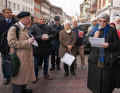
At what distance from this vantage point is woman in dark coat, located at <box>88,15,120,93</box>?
3254 mm

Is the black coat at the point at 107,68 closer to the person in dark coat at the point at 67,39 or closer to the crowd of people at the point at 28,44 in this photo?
the crowd of people at the point at 28,44

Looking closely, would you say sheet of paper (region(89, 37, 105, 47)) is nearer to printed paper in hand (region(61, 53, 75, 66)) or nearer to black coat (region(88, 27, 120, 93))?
black coat (region(88, 27, 120, 93))

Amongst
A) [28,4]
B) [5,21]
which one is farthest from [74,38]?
[28,4]

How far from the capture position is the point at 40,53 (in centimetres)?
543

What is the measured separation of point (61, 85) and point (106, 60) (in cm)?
230

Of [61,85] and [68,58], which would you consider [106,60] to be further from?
[68,58]

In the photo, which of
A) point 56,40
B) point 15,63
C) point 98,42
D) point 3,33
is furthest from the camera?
point 56,40

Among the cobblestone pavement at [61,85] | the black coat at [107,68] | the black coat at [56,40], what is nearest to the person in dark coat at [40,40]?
the cobblestone pavement at [61,85]

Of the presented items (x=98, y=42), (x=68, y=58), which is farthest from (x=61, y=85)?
(x=98, y=42)

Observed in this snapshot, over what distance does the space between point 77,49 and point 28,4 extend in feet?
176

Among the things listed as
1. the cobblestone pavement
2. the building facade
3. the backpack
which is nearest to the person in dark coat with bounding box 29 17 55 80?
the cobblestone pavement

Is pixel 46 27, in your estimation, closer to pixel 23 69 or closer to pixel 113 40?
pixel 23 69

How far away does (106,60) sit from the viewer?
10.6 ft

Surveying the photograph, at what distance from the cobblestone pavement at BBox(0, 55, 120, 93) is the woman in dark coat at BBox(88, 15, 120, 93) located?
153cm
